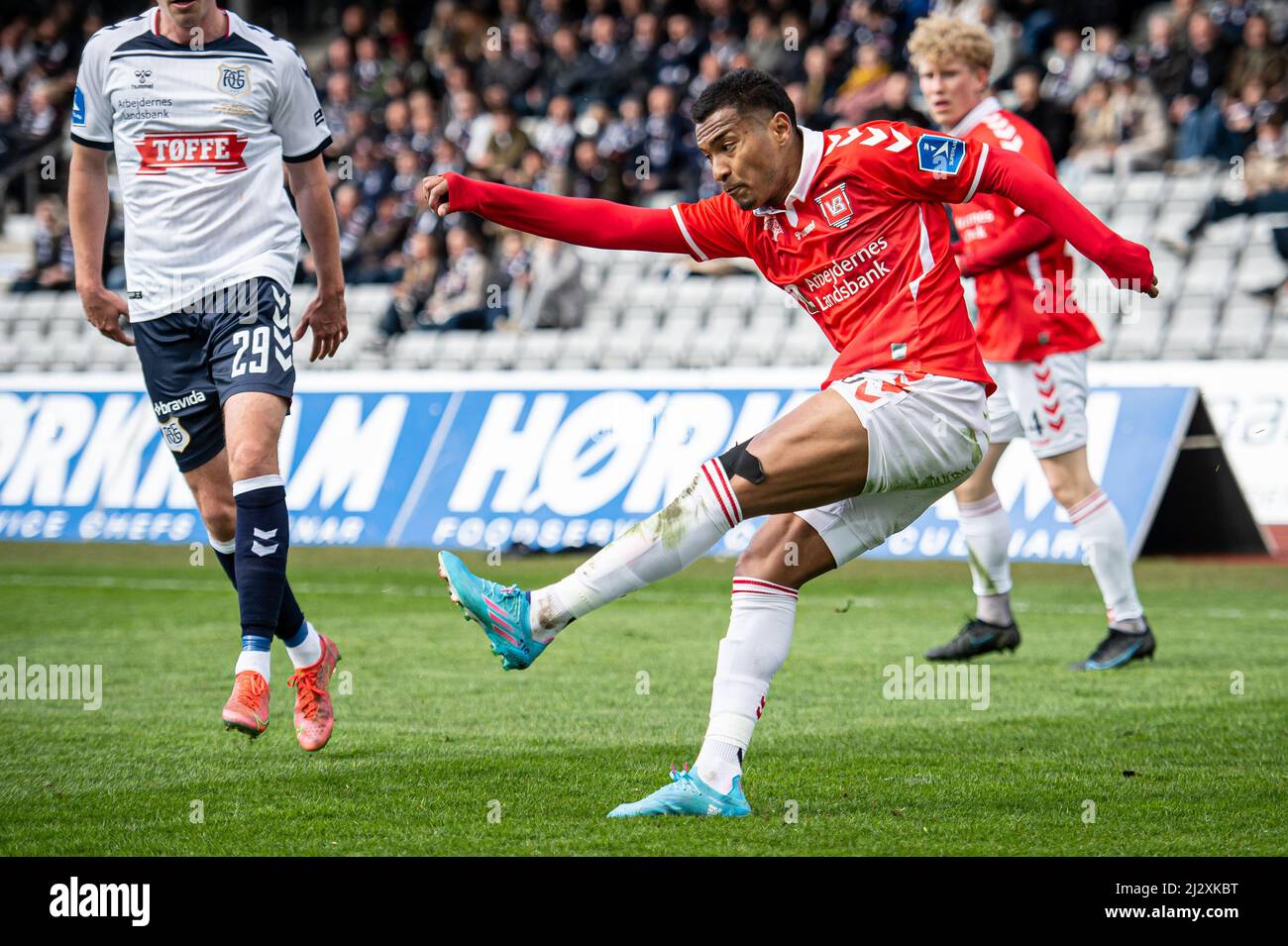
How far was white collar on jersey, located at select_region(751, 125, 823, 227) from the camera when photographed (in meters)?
4.96

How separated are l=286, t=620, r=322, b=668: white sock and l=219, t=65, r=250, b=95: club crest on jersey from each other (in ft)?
6.25

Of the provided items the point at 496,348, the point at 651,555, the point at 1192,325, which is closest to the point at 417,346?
the point at 496,348

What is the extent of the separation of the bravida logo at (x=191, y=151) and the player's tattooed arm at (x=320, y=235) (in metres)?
0.24

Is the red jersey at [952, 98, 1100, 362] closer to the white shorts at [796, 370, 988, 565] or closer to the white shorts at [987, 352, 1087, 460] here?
the white shorts at [987, 352, 1087, 460]

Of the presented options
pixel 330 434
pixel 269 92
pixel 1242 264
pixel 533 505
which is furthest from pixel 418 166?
pixel 269 92

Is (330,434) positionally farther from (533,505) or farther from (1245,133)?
(1245,133)

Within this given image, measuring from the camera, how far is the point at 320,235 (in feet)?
20.1

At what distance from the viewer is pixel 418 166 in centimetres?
1980

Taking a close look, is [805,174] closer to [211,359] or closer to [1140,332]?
[211,359]

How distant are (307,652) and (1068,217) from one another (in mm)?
3009

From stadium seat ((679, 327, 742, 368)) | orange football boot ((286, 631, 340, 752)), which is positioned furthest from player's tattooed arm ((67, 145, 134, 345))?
stadium seat ((679, 327, 742, 368))

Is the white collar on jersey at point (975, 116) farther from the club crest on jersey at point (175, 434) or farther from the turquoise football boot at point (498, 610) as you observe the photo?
the turquoise football boot at point (498, 610)

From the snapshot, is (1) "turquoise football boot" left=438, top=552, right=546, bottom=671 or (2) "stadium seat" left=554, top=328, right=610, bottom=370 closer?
(1) "turquoise football boot" left=438, top=552, right=546, bottom=671

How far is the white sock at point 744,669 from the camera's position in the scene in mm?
4848
